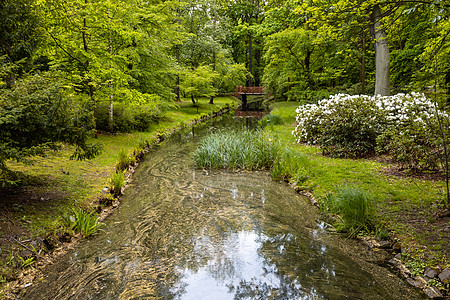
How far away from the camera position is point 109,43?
39.8 feet

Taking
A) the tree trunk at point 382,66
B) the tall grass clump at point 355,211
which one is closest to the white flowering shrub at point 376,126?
the tall grass clump at point 355,211

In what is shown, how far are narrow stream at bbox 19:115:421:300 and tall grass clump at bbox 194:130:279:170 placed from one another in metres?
2.39

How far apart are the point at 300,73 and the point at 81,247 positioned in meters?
19.1

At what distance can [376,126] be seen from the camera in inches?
319

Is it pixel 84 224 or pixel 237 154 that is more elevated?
pixel 237 154

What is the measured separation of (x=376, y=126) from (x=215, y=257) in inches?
246

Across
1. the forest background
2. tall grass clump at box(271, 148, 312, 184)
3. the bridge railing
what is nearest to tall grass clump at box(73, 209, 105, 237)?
the forest background

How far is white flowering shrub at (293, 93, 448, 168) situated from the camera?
622cm

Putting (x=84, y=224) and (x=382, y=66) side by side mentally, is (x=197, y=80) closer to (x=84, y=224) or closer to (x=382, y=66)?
(x=382, y=66)

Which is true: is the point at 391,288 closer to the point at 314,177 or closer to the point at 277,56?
the point at 314,177

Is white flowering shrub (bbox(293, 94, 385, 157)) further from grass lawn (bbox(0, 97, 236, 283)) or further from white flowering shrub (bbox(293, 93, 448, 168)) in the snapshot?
grass lawn (bbox(0, 97, 236, 283))

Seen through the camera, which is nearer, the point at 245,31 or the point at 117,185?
the point at 117,185

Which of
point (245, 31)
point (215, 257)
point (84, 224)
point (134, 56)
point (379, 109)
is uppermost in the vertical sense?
point (245, 31)

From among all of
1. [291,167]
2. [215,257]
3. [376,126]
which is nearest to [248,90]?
[376,126]
